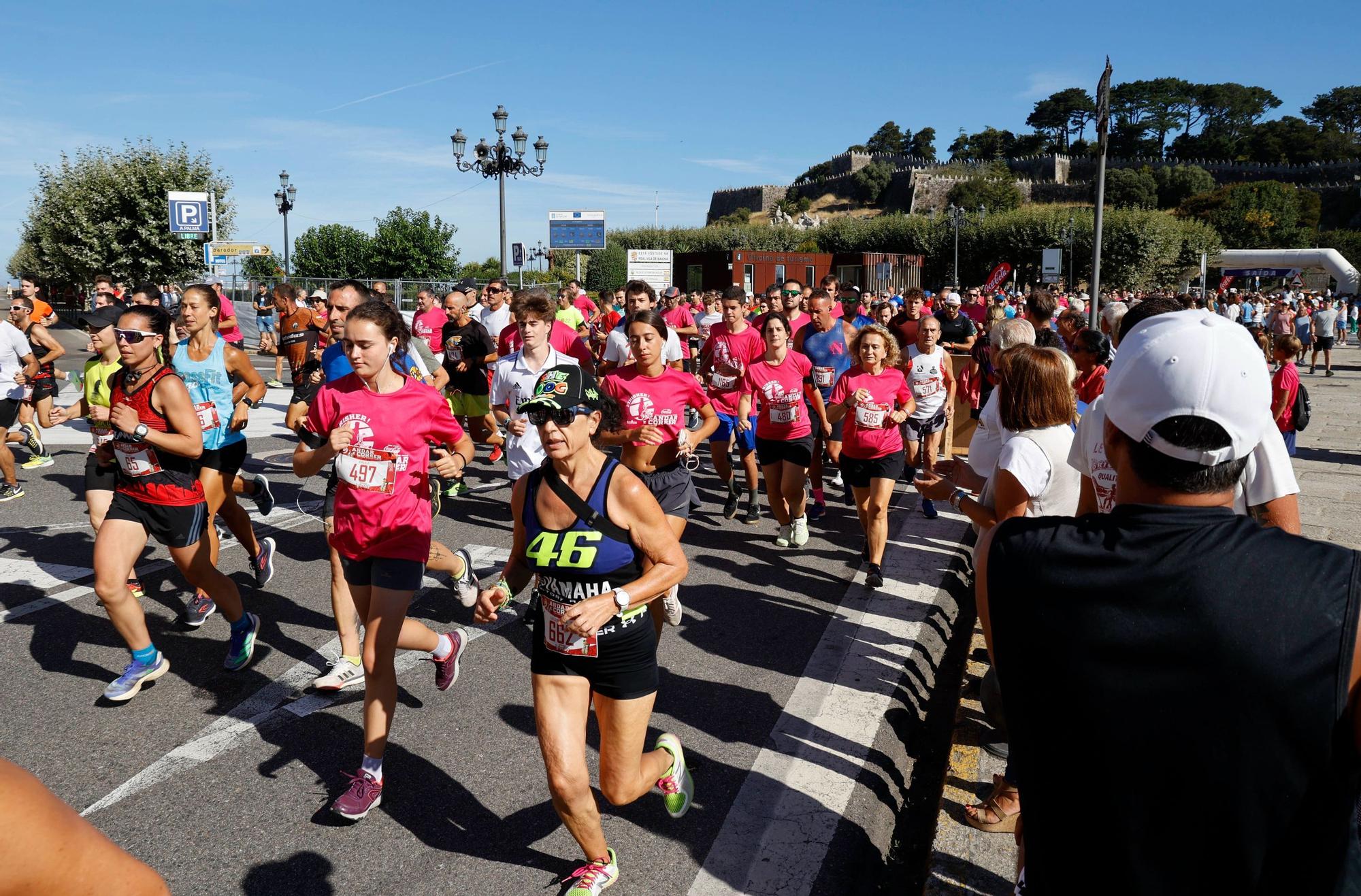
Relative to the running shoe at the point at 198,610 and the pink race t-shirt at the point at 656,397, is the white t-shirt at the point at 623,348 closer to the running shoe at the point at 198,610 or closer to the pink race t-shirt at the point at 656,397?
the pink race t-shirt at the point at 656,397

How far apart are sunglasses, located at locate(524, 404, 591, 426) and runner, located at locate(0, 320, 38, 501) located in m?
8.31

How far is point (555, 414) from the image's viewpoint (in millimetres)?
3197

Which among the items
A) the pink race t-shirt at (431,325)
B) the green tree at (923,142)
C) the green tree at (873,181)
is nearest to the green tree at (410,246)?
the pink race t-shirt at (431,325)

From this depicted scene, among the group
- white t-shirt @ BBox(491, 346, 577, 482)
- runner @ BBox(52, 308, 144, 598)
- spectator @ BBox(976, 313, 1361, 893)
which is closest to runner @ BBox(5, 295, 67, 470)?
runner @ BBox(52, 308, 144, 598)

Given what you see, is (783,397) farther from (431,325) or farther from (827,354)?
(431,325)

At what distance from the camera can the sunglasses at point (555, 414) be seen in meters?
3.20

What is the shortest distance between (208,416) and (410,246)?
52437 mm

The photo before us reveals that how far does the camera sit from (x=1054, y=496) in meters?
3.78

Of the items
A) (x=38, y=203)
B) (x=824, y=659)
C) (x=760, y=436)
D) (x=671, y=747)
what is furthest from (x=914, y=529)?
(x=38, y=203)

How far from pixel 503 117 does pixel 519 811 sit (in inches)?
896

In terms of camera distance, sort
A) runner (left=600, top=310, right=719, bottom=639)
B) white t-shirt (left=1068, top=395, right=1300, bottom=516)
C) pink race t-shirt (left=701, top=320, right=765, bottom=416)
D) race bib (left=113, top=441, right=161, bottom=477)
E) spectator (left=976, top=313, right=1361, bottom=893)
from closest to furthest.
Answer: spectator (left=976, top=313, right=1361, bottom=893) → white t-shirt (left=1068, top=395, right=1300, bottom=516) → race bib (left=113, top=441, right=161, bottom=477) → runner (left=600, top=310, right=719, bottom=639) → pink race t-shirt (left=701, top=320, right=765, bottom=416)

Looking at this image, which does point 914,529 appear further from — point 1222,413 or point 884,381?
point 1222,413

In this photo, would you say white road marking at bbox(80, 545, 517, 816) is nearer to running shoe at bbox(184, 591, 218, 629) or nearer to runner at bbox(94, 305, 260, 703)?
runner at bbox(94, 305, 260, 703)

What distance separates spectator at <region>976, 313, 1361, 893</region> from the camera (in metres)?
1.31
